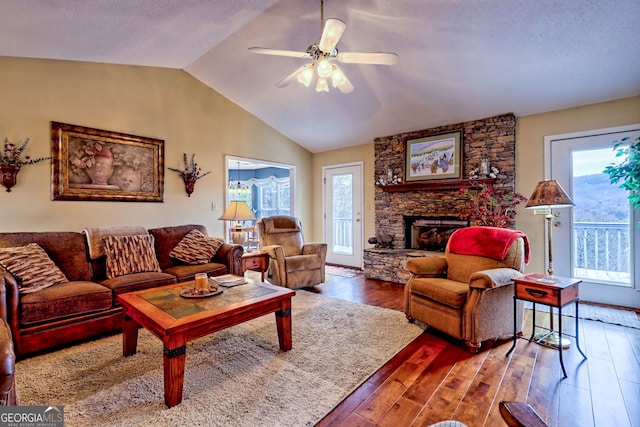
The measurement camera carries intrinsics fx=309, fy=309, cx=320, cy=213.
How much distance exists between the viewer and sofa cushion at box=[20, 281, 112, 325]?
231cm

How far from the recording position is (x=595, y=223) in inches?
143

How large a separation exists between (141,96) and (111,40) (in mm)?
932

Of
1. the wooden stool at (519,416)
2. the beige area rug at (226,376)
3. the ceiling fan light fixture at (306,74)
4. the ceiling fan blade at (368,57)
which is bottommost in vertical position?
the beige area rug at (226,376)

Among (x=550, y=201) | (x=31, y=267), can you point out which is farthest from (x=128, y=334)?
(x=550, y=201)

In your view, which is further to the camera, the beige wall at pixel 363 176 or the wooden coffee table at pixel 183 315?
the beige wall at pixel 363 176

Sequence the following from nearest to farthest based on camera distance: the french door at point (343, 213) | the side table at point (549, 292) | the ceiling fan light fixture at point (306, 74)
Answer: the side table at point (549, 292) < the ceiling fan light fixture at point (306, 74) < the french door at point (343, 213)

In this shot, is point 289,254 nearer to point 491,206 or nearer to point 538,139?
point 491,206

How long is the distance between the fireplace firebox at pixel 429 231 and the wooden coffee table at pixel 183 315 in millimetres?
3218

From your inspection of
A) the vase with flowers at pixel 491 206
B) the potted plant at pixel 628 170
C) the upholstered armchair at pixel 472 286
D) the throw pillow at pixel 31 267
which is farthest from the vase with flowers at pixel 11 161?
the potted plant at pixel 628 170

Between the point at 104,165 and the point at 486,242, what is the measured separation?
4333 mm

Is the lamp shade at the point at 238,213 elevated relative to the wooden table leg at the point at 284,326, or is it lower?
elevated

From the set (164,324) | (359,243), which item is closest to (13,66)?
(164,324)

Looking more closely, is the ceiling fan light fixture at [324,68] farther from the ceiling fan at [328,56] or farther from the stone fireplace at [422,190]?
the stone fireplace at [422,190]

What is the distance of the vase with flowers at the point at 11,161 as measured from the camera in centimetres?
304
